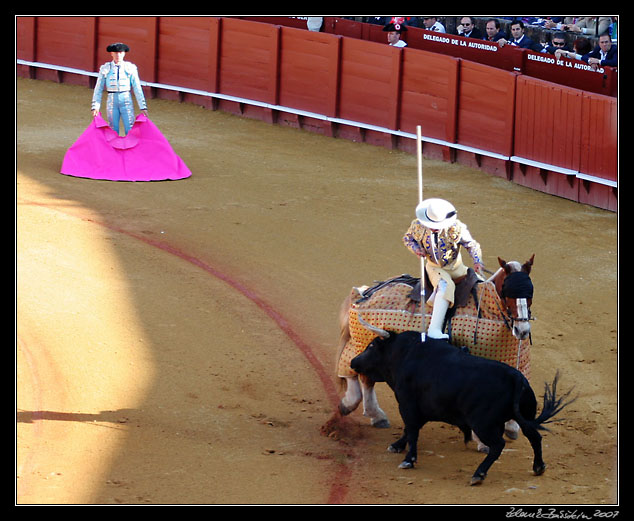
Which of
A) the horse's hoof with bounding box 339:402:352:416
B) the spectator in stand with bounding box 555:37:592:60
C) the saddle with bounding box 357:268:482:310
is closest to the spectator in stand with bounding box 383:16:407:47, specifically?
the spectator in stand with bounding box 555:37:592:60

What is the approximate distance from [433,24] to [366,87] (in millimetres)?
1234

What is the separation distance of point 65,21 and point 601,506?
47.7 ft

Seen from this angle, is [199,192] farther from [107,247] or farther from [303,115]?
[303,115]

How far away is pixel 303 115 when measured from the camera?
16156 millimetres

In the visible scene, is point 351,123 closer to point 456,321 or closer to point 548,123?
point 548,123

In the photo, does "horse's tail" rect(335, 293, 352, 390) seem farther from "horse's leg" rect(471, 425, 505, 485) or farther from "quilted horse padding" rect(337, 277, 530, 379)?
"horse's leg" rect(471, 425, 505, 485)

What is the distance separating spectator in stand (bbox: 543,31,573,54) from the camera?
14016 millimetres

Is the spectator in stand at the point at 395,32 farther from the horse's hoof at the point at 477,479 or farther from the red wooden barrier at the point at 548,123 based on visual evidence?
the horse's hoof at the point at 477,479

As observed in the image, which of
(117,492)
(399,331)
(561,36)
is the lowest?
(117,492)

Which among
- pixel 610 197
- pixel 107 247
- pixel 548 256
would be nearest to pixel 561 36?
pixel 610 197

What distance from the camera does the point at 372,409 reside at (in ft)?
23.8

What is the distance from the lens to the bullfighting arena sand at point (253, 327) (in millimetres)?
6469

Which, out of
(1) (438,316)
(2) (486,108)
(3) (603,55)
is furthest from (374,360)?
(2) (486,108)

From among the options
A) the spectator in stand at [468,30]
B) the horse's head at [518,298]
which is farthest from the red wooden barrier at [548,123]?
the horse's head at [518,298]
